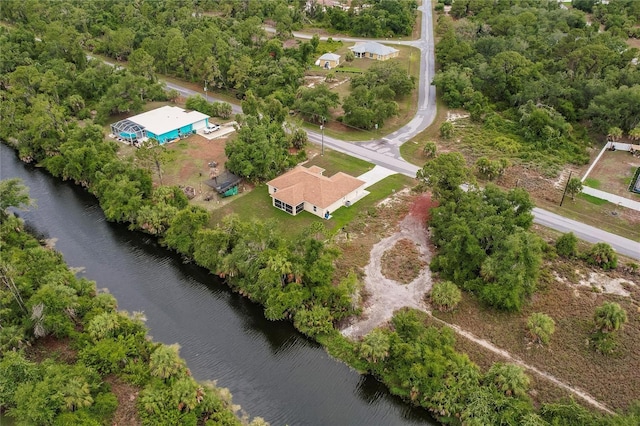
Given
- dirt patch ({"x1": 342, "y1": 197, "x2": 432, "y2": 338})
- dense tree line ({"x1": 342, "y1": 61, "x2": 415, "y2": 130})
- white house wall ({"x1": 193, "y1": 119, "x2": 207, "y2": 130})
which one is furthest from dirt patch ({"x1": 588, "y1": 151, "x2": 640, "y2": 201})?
white house wall ({"x1": 193, "y1": 119, "x2": 207, "y2": 130})

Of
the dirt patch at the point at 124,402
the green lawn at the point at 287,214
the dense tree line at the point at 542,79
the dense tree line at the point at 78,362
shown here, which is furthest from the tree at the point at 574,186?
the dirt patch at the point at 124,402

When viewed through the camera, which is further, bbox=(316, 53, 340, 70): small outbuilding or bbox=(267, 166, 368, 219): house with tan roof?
bbox=(316, 53, 340, 70): small outbuilding

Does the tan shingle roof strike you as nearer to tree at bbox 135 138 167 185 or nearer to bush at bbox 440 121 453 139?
tree at bbox 135 138 167 185

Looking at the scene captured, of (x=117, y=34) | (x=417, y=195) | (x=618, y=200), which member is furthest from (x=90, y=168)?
(x=618, y=200)

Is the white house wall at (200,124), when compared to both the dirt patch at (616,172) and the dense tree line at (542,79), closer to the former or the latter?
the dense tree line at (542,79)

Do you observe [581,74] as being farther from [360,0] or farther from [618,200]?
[360,0]

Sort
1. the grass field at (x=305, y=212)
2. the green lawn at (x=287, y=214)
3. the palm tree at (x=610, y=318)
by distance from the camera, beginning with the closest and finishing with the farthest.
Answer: the palm tree at (x=610, y=318)
the green lawn at (x=287, y=214)
the grass field at (x=305, y=212)
